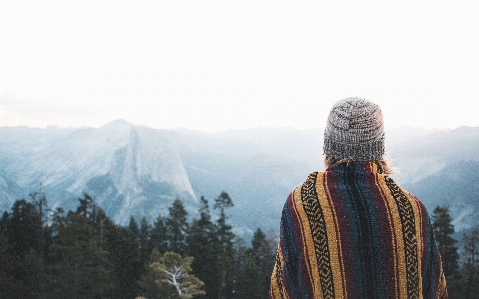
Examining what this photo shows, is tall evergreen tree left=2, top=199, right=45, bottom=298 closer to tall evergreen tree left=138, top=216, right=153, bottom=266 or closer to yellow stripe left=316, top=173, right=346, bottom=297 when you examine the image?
tall evergreen tree left=138, top=216, right=153, bottom=266

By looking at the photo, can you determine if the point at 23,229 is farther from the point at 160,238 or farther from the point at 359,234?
the point at 359,234

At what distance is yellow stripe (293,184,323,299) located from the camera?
6.59 feet

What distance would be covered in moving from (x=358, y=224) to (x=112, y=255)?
1249 inches

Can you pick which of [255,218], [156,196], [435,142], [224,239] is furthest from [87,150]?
[224,239]

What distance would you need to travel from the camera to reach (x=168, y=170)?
449 feet

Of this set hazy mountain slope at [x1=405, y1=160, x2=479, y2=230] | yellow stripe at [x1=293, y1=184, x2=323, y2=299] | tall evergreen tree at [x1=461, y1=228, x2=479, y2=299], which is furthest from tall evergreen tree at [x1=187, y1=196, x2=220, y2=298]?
hazy mountain slope at [x1=405, y1=160, x2=479, y2=230]

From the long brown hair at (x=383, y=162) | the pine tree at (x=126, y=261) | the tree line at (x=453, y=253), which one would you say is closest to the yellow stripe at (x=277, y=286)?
the long brown hair at (x=383, y=162)

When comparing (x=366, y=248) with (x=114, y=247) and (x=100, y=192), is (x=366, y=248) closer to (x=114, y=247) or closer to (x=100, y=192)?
(x=114, y=247)

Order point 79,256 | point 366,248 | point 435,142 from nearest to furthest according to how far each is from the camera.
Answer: point 366,248
point 79,256
point 435,142

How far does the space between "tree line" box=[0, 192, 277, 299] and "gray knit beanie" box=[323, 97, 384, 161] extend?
62.8 feet

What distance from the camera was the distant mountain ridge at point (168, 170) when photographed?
88.9 meters

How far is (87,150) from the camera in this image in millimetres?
155125

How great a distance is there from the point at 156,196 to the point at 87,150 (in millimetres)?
47399

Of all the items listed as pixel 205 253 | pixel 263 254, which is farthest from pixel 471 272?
pixel 205 253
